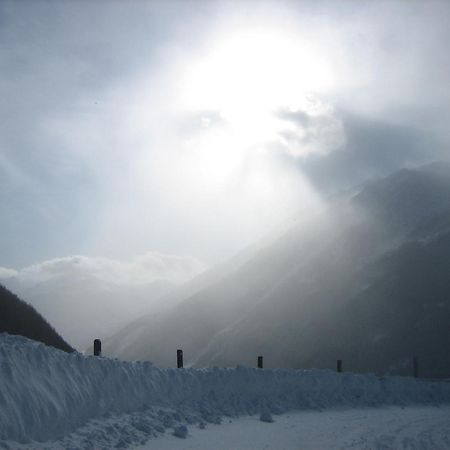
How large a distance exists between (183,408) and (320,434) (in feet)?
12.6

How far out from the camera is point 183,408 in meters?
14.6

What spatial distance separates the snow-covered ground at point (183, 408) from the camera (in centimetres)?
982

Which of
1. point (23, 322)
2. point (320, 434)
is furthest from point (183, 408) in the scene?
point (23, 322)

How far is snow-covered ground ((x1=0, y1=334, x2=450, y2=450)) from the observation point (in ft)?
32.2

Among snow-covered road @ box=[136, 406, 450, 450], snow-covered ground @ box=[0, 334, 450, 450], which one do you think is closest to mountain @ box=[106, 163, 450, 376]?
snow-covered ground @ box=[0, 334, 450, 450]

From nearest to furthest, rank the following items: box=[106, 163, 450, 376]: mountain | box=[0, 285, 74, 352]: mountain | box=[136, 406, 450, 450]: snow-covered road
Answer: box=[136, 406, 450, 450]: snow-covered road → box=[0, 285, 74, 352]: mountain → box=[106, 163, 450, 376]: mountain

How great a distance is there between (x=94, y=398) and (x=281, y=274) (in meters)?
87.1

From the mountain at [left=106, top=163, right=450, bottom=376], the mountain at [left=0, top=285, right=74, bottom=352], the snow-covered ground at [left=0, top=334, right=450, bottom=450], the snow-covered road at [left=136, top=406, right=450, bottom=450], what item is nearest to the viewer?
the snow-covered ground at [left=0, top=334, right=450, bottom=450]

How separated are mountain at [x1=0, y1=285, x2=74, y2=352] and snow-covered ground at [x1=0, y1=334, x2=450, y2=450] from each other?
7836 millimetres

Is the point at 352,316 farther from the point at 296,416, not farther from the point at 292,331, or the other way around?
the point at 296,416

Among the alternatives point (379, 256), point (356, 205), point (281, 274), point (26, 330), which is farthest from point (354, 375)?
point (356, 205)

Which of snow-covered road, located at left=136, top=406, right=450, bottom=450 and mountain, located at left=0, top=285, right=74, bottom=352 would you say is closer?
snow-covered road, located at left=136, top=406, right=450, bottom=450

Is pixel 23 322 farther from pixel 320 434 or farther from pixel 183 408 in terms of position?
pixel 320 434

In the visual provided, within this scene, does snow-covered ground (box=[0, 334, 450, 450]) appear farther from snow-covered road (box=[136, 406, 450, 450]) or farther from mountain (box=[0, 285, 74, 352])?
mountain (box=[0, 285, 74, 352])
